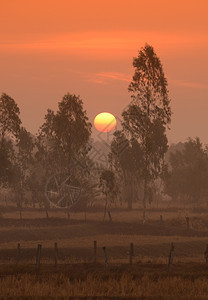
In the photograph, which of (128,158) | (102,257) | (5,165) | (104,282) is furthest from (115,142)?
(104,282)

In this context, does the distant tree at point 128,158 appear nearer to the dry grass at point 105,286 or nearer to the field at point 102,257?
the field at point 102,257

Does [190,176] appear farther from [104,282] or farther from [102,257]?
[104,282]

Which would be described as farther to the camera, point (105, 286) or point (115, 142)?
point (115, 142)

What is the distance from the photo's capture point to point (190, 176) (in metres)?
118

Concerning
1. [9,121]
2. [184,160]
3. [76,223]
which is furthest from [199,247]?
[184,160]

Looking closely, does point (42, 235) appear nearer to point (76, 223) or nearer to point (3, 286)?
point (76, 223)

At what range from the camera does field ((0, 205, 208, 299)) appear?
3105cm

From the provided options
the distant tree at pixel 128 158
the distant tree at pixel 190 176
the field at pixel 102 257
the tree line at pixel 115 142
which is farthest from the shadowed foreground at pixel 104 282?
the distant tree at pixel 190 176

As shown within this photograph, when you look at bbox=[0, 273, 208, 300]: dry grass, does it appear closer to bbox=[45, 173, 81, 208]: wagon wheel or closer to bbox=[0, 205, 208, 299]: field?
bbox=[0, 205, 208, 299]: field

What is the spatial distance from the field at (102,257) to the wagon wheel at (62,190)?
87.6 inches

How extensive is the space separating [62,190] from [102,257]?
162 feet

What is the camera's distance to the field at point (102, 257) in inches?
1222

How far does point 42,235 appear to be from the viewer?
6881cm

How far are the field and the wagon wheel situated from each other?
87.6 inches
